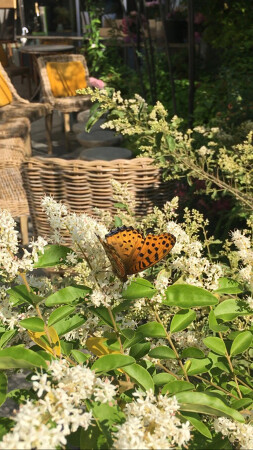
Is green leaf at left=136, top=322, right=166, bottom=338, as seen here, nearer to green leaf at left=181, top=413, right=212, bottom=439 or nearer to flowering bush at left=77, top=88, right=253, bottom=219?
green leaf at left=181, top=413, right=212, bottom=439

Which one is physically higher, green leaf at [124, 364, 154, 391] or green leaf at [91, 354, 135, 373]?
green leaf at [91, 354, 135, 373]

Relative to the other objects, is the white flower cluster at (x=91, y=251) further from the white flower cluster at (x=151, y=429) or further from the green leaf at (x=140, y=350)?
the white flower cluster at (x=151, y=429)

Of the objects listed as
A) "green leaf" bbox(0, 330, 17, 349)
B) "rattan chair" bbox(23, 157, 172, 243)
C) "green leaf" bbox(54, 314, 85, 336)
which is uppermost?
"green leaf" bbox(0, 330, 17, 349)

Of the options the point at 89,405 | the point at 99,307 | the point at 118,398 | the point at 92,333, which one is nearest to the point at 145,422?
the point at 89,405

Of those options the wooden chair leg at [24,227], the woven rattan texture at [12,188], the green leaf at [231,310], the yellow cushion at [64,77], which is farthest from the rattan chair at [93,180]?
the yellow cushion at [64,77]

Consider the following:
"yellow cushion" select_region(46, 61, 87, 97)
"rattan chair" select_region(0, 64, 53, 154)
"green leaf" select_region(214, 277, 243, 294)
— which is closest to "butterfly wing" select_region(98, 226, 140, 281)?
"green leaf" select_region(214, 277, 243, 294)

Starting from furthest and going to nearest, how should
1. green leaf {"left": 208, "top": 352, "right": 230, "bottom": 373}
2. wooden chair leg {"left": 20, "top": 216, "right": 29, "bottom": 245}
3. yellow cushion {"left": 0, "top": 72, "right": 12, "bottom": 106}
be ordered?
yellow cushion {"left": 0, "top": 72, "right": 12, "bottom": 106} → wooden chair leg {"left": 20, "top": 216, "right": 29, "bottom": 245} → green leaf {"left": 208, "top": 352, "right": 230, "bottom": 373}

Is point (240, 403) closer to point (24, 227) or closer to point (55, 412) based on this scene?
point (55, 412)
